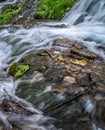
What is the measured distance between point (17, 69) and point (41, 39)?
2080 mm

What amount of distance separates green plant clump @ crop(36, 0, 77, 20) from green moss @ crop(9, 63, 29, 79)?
20.6ft

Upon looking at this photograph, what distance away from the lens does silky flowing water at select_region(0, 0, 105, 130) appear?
5.25 meters

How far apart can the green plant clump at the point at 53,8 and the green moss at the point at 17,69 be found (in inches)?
247

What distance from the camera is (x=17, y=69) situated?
22.7ft

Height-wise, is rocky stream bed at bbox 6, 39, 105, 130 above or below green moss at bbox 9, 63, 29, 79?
above

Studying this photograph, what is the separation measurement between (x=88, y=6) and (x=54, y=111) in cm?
731

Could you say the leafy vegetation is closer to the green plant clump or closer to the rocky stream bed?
the green plant clump

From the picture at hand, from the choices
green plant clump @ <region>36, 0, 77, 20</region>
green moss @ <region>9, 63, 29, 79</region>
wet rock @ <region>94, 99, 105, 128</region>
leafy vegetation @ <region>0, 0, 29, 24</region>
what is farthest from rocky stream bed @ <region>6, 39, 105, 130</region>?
leafy vegetation @ <region>0, 0, 29, 24</region>

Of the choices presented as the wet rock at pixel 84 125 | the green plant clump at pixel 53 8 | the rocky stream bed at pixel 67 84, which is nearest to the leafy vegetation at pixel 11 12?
the green plant clump at pixel 53 8

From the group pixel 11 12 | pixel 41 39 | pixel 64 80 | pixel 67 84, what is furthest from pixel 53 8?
pixel 67 84

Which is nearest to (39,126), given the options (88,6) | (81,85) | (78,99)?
(78,99)

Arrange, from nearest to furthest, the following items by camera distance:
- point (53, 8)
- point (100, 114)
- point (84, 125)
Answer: point (84, 125) → point (100, 114) → point (53, 8)

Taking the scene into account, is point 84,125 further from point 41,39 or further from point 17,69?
point 41,39

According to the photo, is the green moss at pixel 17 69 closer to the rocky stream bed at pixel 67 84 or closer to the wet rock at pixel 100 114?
the rocky stream bed at pixel 67 84
